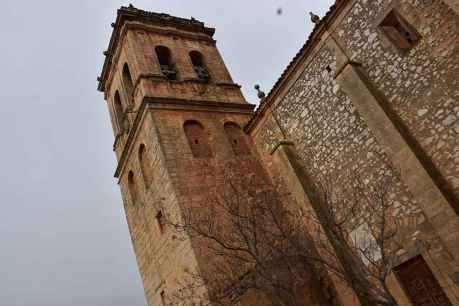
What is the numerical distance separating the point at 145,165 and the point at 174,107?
7.98ft

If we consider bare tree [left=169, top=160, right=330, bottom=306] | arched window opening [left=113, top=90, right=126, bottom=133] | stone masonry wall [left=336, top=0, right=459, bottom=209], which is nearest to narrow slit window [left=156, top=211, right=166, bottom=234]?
bare tree [left=169, top=160, right=330, bottom=306]

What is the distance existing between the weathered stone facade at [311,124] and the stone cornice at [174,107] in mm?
43

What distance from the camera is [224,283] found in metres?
10.3

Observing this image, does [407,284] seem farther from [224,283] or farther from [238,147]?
[238,147]

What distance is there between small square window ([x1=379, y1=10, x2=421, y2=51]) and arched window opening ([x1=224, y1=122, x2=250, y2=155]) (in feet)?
21.2

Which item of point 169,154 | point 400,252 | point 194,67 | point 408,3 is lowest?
point 400,252

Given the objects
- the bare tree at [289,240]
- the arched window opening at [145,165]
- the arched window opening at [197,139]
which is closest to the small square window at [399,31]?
the bare tree at [289,240]

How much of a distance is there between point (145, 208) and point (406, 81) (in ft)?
31.7

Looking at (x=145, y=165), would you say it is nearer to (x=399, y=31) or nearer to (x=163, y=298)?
(x=163, y=298)

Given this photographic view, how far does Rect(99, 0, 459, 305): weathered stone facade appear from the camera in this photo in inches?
328

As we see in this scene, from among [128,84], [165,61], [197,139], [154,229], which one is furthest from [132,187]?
[165,61]

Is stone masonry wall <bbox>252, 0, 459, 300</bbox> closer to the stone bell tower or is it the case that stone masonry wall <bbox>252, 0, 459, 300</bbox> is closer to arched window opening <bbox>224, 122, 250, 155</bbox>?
arched window opening <bbox>224, 122, 250, 155</bbox>

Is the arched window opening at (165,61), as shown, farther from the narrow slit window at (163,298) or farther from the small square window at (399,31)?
the small square window at (399,31)

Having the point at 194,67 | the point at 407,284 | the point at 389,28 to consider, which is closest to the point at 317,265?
the point at 407,284
